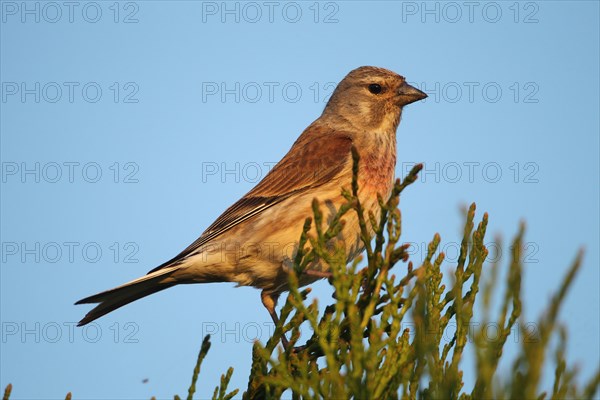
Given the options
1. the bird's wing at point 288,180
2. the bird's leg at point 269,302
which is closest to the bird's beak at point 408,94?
the bird's wing at point 288,180

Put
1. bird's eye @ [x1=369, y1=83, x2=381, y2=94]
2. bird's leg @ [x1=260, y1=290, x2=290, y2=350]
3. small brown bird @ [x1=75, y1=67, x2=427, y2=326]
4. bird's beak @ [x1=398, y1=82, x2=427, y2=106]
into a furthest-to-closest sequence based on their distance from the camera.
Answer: bird's eye @ [x1=369, y1=83, x2=381, y2=94] → bird's beak @ [x1=398, y1=82, x2=427, y2=106] → bird's leg @ [x1=260, y1=290, x2=290, y2=350] → small brown bird @ [x1=75, y1=67, x2=427, y2=326]

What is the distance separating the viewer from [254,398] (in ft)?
11.8

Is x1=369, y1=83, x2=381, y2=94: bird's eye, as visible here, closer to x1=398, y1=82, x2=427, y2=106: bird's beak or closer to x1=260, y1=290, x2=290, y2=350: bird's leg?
x1=398, y1=82, x2=427, y2=106: bird's beak

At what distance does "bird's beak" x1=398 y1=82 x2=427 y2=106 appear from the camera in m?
5.96

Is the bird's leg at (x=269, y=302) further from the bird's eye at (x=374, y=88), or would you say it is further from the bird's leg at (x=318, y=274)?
the bird's eye at (x=374, y=88)

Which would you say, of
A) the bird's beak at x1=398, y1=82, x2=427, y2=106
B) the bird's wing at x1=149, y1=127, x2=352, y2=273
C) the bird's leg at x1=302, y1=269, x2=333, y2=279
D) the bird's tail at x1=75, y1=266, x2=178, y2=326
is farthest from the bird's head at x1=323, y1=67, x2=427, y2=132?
the bird's tail at x1=75, y1=266, x2=178, y2=326

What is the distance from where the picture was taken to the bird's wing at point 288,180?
536 cm

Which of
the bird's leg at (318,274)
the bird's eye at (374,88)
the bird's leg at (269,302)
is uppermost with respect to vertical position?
the bird's eye at (374,88)

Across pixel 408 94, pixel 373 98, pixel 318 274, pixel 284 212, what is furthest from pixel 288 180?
pixel 408 94

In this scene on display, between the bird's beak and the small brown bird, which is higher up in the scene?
the bird's beak

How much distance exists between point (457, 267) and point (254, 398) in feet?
4.14

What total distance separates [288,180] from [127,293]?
157 cm

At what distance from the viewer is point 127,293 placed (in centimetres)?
470

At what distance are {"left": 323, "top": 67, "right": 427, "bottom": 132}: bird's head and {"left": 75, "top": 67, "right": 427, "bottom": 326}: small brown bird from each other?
1cm
